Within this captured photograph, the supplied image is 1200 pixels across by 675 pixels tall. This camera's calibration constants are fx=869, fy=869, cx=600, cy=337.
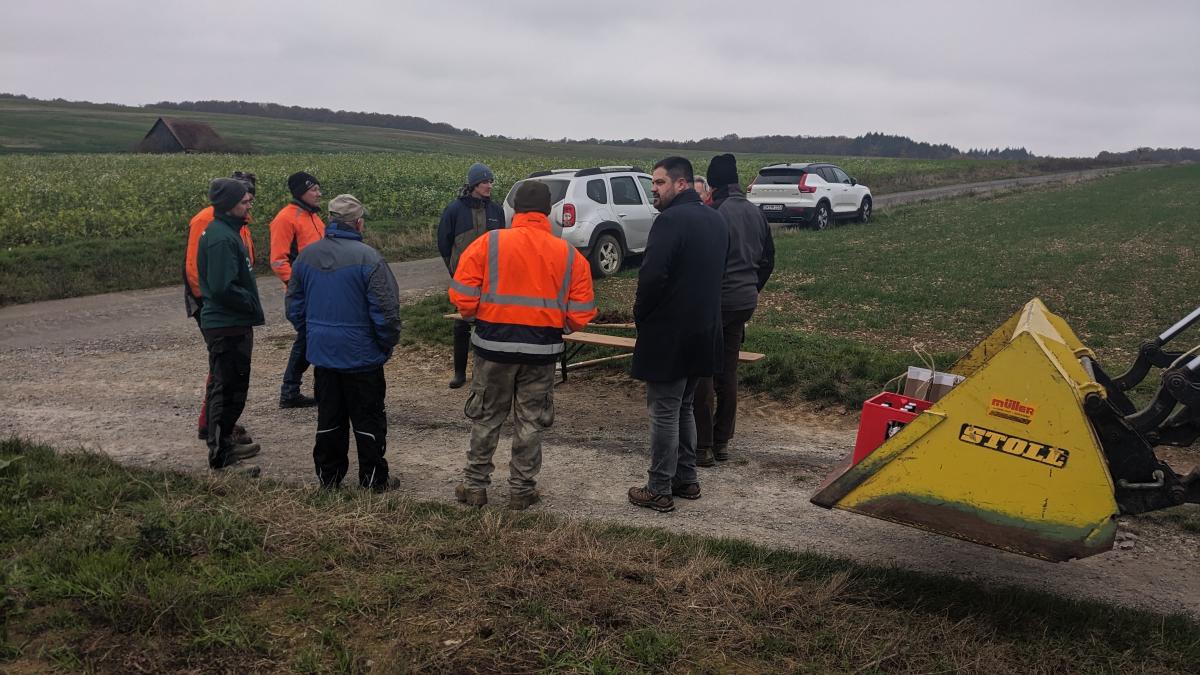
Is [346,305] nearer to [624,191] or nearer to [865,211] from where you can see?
[624,191]

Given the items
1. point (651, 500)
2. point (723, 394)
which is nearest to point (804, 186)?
point (723, 394)

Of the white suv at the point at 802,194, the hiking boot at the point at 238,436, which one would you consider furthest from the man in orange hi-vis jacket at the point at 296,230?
the white suv at the point at 802,194

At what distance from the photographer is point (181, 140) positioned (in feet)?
185

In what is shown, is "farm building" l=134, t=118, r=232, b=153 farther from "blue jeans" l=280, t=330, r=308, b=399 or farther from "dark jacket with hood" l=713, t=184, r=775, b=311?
"dark jacket with hood" l=713, t=184, r=775, b=311

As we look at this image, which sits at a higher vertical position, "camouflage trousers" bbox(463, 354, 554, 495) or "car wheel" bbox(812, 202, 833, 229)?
"car wheel" bbox(812, 202, 833, 229)

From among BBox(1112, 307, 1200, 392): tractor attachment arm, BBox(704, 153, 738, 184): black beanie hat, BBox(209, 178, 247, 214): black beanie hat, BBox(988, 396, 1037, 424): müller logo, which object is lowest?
BBox(988, 396, 1037, 424): müller logo

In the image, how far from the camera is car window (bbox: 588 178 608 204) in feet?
47.1

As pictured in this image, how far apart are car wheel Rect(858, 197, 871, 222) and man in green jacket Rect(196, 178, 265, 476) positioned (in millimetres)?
20553

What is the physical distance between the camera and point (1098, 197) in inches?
1270

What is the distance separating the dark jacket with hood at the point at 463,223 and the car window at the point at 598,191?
629 cm

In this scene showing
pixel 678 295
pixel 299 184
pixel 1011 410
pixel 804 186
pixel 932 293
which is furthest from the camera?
pixel 804 186

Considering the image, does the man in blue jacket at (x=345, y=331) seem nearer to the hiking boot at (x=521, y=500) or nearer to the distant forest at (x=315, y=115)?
the hiking boot at (x=521, y=500)

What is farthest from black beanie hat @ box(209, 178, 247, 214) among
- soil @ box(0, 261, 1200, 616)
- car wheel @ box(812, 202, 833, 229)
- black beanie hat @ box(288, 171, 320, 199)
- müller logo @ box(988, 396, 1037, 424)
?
car wheel @ box(812, 202, 833, 229)

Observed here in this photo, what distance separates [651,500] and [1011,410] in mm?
2237
